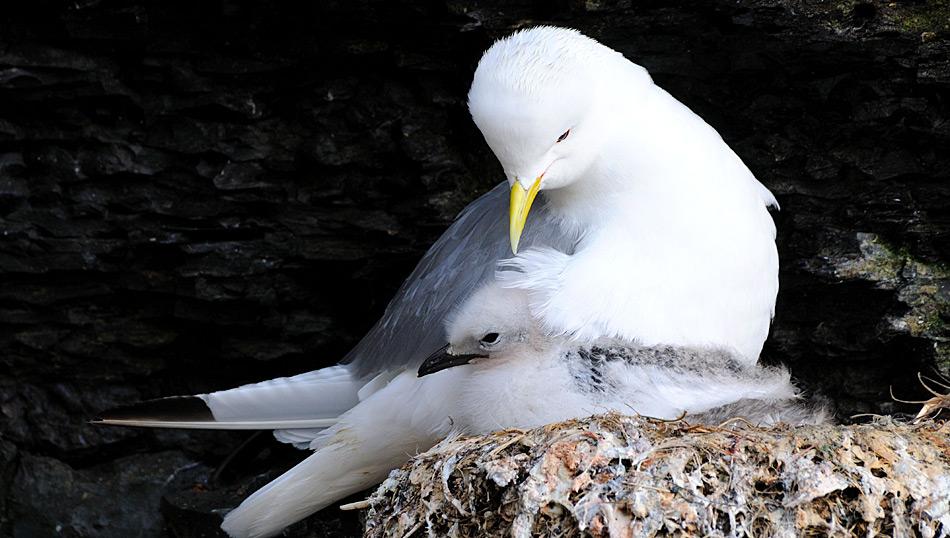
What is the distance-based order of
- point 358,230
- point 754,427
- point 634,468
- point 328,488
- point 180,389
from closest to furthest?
point 634,468 < point 754,427 < point 328,488 < point 358,230 < point 180,389

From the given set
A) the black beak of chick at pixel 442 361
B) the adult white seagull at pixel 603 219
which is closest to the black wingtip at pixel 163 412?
the adult white seagull at pixel 603 219

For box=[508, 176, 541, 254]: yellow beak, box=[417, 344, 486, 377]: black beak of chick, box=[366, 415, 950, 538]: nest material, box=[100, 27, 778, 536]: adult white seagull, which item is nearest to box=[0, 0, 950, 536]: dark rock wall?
box=[100, 27, 778, 536]: adult white seagull

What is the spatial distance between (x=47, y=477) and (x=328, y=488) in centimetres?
107

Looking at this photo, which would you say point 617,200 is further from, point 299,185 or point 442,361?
point 299,185

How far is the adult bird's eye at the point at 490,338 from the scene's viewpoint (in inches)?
108

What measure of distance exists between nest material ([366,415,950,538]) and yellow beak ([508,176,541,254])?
1.51 feet

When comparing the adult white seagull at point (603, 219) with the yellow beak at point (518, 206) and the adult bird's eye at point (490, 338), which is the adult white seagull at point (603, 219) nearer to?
Result: the yellow beak at point (518, 206)

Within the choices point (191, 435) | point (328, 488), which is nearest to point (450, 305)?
point (328, 488)

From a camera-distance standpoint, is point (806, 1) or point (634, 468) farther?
point (806, 1)

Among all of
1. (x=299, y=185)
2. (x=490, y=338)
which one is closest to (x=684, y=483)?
(x=490, y=338)

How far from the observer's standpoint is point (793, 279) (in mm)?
3564

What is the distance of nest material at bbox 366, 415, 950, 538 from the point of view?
89.8 inches

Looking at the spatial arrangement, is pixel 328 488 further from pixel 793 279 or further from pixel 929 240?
pixel 929 240

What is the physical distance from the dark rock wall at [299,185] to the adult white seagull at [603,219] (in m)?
0.35
